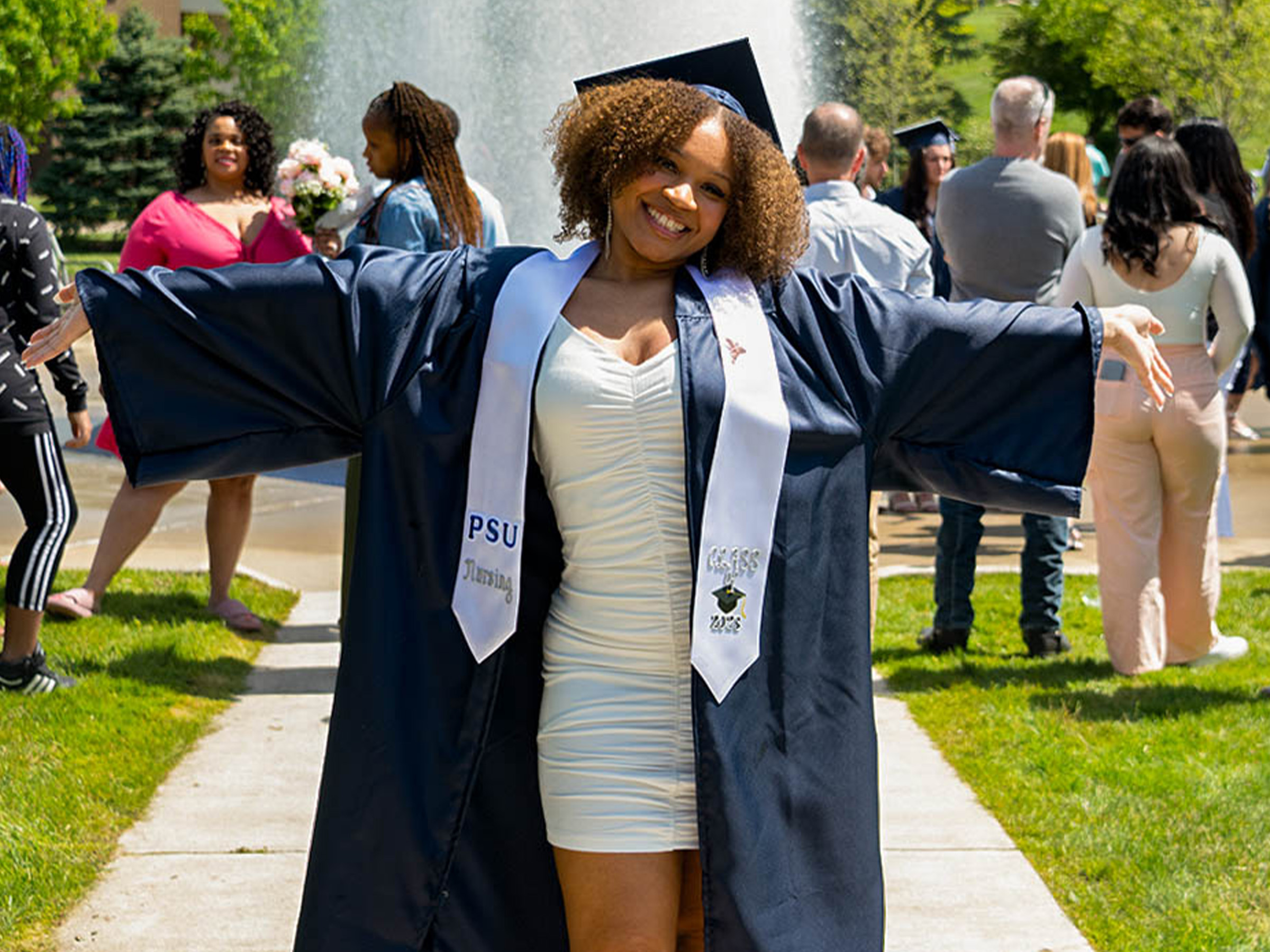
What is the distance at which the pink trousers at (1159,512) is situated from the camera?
260 inches

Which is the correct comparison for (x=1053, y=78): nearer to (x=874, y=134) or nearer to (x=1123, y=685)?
(x=874, y=134)

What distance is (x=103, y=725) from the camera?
19.6 ft

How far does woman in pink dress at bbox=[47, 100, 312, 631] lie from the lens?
279 inches

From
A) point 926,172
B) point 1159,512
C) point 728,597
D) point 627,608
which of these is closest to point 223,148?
point 1159,512

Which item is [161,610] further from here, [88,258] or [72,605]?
[88,258]

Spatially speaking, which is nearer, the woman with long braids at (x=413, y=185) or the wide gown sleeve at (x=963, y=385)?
the wide gown sleeve at (x=963, y=385)

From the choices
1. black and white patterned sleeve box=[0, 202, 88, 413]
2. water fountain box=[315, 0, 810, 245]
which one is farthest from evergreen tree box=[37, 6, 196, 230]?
black and white patterned sleeve box=[0, 202, 88, 413]

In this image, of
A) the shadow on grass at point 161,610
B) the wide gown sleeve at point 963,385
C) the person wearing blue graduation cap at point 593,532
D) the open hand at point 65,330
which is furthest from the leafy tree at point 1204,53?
the open hand at point 65,330

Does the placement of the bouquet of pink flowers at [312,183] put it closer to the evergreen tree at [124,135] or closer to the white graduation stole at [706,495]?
the white graduation stole at [706,495]

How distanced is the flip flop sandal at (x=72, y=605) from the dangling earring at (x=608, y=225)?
15.8 feet

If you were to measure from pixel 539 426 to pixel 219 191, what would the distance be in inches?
188

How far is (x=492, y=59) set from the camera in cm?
1575

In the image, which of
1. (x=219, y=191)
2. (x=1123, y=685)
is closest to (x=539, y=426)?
(x=1123, y=685)

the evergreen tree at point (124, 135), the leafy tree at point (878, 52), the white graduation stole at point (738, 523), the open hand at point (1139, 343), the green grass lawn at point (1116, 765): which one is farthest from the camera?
the leafy tree at point (878, 52)
